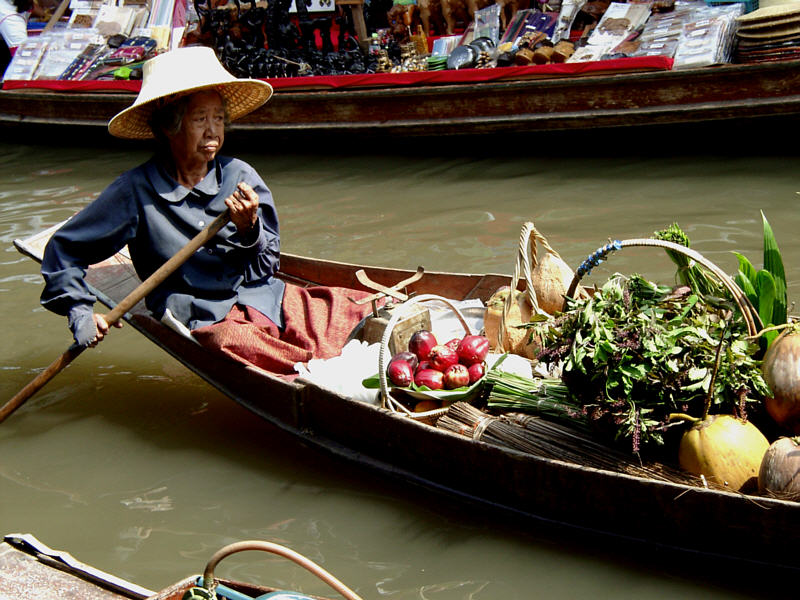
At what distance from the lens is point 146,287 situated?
337cm

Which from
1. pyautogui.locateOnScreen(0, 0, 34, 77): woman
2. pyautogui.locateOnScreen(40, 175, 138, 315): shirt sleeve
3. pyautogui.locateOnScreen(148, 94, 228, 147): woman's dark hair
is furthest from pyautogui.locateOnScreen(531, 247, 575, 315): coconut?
pyautogui.locateOnScreen(0, 0, 34, 77): woman

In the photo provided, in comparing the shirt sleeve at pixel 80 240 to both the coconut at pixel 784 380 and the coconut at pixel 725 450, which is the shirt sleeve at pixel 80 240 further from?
the coconut at pixel 784 380

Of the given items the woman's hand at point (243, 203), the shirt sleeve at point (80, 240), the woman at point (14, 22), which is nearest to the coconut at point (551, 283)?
the woman's hand at point (243, 203)

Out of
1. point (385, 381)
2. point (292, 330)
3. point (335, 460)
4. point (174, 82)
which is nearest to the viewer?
point (385, 381)

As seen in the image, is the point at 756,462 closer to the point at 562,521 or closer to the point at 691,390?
the point at 691,390

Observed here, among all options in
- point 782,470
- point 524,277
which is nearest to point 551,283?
point 524,277

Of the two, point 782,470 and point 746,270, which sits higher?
point 746,270

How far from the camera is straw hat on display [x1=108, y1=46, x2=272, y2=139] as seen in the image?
10.8ft

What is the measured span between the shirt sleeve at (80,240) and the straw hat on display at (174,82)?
0.28 meters

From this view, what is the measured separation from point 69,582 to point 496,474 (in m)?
1.34

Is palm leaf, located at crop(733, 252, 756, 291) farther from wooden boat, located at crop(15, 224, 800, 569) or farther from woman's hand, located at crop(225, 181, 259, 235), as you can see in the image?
woman's hand, located at crop(225, 181, 259, 235)

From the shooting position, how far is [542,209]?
6.18 metres

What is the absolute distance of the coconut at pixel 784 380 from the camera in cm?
246

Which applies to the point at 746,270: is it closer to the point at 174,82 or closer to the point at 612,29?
the point at 174,82
